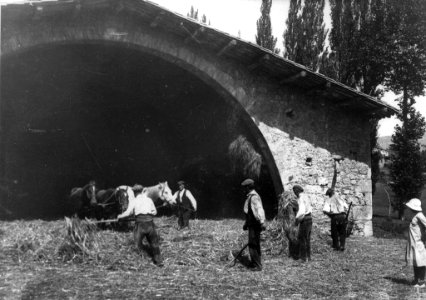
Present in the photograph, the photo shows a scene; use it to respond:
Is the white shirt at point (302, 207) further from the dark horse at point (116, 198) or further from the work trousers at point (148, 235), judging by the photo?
the dark horse at point (116, 198)

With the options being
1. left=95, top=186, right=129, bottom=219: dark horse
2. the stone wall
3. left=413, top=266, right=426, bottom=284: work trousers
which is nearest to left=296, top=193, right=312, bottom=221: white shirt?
left=413, top=266, right=426, bottom=284: work trousers

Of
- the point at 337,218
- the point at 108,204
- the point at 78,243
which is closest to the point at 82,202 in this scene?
the point at 108,204

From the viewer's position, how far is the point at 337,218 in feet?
30.7

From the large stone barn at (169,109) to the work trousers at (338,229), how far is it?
190 cm

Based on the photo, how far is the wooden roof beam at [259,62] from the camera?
10.3 m

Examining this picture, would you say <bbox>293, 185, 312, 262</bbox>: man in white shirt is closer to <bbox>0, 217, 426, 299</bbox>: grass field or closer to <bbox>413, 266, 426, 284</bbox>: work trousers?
<bbox>0, 217, 426, 299</bbox>: grass field

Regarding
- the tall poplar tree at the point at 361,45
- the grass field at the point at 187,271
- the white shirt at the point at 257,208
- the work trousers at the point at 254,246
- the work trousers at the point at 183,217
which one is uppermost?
the tall poplar tree at the point at 361,45

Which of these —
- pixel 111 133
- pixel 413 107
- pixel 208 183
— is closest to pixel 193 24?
pixel 208 183

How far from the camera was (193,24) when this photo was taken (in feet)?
32.4

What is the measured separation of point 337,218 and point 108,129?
32.4ft

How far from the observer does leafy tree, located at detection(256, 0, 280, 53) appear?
2117 centimetres

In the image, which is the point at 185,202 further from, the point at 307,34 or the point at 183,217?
the point at 307,34

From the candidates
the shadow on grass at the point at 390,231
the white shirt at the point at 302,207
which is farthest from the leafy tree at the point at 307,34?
the white shirt at the point at 302,207

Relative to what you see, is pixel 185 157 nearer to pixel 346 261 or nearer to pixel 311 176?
pixel 311 176
